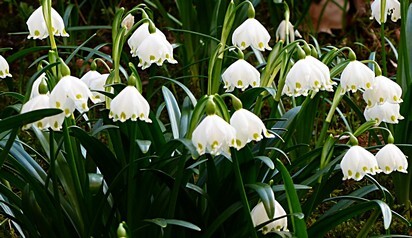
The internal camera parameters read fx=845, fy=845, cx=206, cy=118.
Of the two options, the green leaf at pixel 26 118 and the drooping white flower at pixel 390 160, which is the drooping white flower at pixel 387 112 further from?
the green leaf at pixel 26 118

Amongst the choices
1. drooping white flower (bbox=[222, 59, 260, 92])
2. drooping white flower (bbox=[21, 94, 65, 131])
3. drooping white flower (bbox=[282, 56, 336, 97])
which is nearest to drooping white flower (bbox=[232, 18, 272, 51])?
drooping white flower (bbox=[222, 59, 260, 92])

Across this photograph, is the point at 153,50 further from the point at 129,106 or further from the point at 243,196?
the point at 243,196

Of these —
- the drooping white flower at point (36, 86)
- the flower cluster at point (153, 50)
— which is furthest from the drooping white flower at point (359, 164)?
the drooping white flower at point (36, 86)

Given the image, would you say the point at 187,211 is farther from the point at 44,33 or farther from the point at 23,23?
the point at 23,23

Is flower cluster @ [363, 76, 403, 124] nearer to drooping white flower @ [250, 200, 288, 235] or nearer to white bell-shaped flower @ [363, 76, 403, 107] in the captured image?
white bell-shaped flower @ [363, 76, 403, 107]

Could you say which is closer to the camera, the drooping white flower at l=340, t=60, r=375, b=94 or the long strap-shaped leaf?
the long strap-shaped leaf

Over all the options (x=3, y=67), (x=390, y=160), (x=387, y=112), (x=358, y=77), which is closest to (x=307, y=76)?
(x=358, y=77)

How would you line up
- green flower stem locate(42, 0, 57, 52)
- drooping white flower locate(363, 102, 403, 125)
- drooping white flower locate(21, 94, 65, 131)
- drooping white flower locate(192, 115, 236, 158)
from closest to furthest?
drooping white flower locate(192, 115, 236, 158)
drooping white flower locate(21, 94, 65, 131)
green flower stem locate(42, 0, 57, 52)
drooping white flower locate(363, 102, 403, 125)
